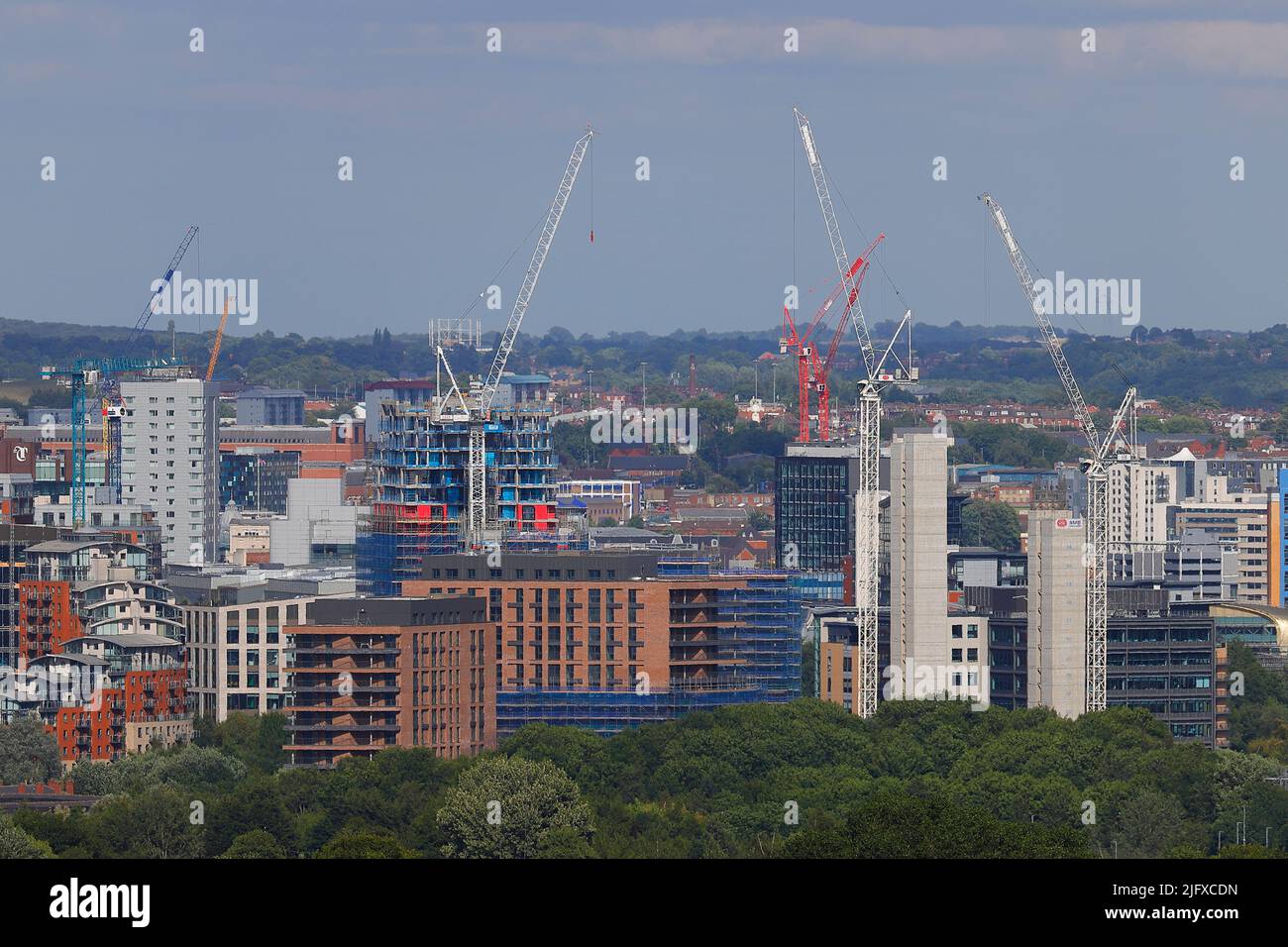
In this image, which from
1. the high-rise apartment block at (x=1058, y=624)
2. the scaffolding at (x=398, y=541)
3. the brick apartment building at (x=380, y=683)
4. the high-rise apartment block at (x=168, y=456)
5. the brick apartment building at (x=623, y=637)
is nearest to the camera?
the brick apartment building at (x=380, y=683)

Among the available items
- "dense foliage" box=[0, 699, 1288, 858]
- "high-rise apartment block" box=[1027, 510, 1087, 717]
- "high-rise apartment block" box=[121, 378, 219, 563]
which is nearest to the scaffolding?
"dense foliage" box=[0, 699, 1288, 858]

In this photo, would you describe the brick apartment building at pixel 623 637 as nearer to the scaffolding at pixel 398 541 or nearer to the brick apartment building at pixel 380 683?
the brick apartment building at pixel 380 683

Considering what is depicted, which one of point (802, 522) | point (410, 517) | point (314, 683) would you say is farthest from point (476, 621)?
point (802, 522)

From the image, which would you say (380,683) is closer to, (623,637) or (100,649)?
(623,637)

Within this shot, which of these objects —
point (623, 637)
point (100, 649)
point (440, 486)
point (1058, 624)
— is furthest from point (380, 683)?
point (440, 486)

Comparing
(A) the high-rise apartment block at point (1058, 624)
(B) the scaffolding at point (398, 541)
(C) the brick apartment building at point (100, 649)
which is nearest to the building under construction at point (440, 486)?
(B) the scaffolding at point (398, 541)

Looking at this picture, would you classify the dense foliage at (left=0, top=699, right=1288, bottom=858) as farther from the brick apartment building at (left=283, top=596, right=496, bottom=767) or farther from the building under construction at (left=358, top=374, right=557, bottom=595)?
the building under construction at (left=358, top=374, right=557, bottom=595)
